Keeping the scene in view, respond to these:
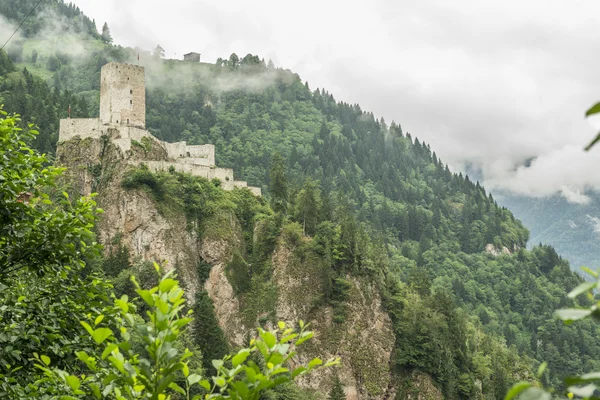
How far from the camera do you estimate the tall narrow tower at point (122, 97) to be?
7281 centimetres

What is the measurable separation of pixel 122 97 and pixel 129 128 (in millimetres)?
4982

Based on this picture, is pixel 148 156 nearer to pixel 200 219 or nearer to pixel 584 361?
pixel 200 219

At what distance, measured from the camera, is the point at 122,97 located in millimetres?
73500

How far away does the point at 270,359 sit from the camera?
689cm

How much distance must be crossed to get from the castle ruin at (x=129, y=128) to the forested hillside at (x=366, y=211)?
320 centimetres

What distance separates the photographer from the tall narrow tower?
7281 centimetres

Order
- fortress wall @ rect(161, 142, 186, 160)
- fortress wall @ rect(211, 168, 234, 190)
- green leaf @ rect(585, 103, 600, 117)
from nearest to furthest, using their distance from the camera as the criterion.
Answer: green leaf @ rect(585, 103, 600, 117), fortress wall @ rect(161, 142, 186, 160), fortress wall @ rect(211, 168, 234, 190)

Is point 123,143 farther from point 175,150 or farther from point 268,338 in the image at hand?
point 268,338

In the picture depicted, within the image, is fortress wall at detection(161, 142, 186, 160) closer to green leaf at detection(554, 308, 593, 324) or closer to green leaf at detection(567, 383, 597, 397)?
green leaf at detection(554, 308, 593, 324)

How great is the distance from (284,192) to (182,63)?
109983 mm

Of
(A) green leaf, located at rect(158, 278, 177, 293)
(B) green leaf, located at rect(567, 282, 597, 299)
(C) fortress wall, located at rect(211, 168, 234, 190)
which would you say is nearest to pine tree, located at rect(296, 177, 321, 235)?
(C) fortress wall, located at rect(211, 168, 234, 190)

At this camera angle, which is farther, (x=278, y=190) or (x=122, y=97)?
(x=278, y=190)

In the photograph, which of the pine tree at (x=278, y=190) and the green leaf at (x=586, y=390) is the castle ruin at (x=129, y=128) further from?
the green leaf at (x=586, y=390)

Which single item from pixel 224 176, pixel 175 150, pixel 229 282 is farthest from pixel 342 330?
pixel 175 150
